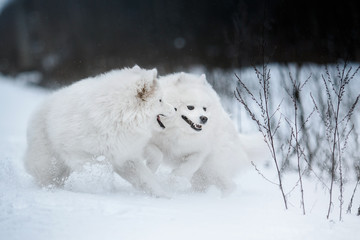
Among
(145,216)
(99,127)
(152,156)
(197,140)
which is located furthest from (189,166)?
(145,216)

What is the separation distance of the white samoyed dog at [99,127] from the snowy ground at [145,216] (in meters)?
0.23

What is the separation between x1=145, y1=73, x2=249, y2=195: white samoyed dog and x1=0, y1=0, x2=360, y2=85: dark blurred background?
944 mm

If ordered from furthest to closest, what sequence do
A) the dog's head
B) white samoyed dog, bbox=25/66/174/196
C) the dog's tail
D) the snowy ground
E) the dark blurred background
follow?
the dark blurred background < the dog's tail < the dog's head < white samoyed dog, bbox=25/66/174/196 < the snowy ground

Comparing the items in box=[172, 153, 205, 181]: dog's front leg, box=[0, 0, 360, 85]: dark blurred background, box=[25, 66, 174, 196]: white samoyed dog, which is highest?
box=[0, 0, 360, 85]: dark blurred background

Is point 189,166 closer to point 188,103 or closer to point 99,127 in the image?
point 188,103

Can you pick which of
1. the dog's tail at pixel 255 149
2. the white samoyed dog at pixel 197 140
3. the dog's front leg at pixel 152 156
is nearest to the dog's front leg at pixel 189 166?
the white samoyed dog at pixel 197 140

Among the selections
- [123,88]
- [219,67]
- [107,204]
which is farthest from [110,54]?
[107,204]

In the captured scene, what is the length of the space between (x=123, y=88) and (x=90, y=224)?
186 centimetres

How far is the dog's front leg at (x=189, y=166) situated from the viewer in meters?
5.09

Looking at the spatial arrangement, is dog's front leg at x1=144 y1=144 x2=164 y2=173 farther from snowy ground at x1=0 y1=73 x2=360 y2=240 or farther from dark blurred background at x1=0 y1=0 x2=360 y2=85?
dark blurred background at x1=0 y1=0 x2=360 y2=85

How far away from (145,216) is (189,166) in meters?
1.99

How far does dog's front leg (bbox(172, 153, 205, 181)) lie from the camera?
5.09 m

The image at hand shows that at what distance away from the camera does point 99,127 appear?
416 cm

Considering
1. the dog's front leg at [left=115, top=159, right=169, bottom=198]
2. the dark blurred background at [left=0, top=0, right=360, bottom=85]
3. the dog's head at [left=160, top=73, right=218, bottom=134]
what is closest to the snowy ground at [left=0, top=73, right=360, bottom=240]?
the dog's front leg at [left=115, top=159, right=169, bottom=198]
